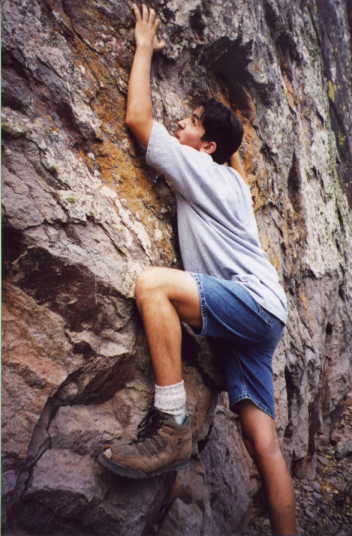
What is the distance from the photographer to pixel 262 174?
11.0 ft

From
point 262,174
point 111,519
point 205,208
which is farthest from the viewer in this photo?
point 262,174

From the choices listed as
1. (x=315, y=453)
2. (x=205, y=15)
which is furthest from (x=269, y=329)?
(x=315, y=453)

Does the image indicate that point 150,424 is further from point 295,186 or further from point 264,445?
point 295,186

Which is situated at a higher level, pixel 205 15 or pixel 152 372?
pixel 205 15

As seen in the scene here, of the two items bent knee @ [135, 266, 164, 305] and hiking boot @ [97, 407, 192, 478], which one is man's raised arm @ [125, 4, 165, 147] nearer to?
bent knee @ [135, 266, 164, 305]

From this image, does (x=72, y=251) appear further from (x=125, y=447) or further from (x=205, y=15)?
(x=205, y=15)

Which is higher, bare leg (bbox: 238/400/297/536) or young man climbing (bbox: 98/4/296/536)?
young man climbing (bbox: 98/4/296/536)

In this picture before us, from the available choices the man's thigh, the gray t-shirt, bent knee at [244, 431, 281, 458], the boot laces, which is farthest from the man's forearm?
bent knee at [244, 431, 281, 458]

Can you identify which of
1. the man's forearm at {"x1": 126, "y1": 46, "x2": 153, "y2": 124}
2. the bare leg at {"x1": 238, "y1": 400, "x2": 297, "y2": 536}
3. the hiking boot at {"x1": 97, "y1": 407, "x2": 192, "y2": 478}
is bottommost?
the bare leg at {"x1": 238, "y1": 400, "x2": 297, "y2": 536}

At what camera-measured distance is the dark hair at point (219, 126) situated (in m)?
2.35

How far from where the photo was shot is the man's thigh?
180 cm

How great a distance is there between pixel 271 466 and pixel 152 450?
732 mm

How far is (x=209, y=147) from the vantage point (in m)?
2.39

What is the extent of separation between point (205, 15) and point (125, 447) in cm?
279
